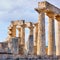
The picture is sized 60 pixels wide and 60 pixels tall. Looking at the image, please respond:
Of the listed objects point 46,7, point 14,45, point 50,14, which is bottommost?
point 14,45

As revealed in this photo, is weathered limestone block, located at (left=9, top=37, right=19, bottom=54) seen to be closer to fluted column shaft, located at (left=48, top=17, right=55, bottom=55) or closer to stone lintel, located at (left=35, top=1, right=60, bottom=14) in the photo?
stone lintel, located at (left=35, top=1, right=60, bottom=14)

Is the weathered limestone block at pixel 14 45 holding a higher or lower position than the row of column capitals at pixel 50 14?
lower

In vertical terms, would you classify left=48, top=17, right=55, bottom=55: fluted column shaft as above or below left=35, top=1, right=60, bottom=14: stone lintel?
below

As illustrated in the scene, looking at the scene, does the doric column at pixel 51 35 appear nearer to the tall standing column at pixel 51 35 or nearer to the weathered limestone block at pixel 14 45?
the tall standing column at pixel 51 35

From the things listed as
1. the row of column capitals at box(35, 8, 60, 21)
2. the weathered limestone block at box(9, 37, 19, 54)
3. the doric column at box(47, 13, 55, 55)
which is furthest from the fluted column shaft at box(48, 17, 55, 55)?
the weathered limestone block at box(9, 37, 19, 54)

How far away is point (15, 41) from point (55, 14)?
→ 15.5m

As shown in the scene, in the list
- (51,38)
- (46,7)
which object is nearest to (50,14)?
(46,7)

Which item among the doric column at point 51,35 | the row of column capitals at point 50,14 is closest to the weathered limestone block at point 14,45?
the row of column capitals at point 50,14

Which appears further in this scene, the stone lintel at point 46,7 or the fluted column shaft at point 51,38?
the fluted column shaft at point 51,38

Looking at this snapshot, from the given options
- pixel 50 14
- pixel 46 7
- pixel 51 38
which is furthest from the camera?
pixel 51 38

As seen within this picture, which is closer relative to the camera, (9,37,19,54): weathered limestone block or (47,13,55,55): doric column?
(9,37,19,54): weathered limestone block

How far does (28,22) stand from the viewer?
45.2 meters

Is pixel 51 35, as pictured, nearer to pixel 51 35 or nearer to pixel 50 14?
pixel 51 35

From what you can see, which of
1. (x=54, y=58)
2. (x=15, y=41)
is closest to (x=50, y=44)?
(x=54, y=58)
